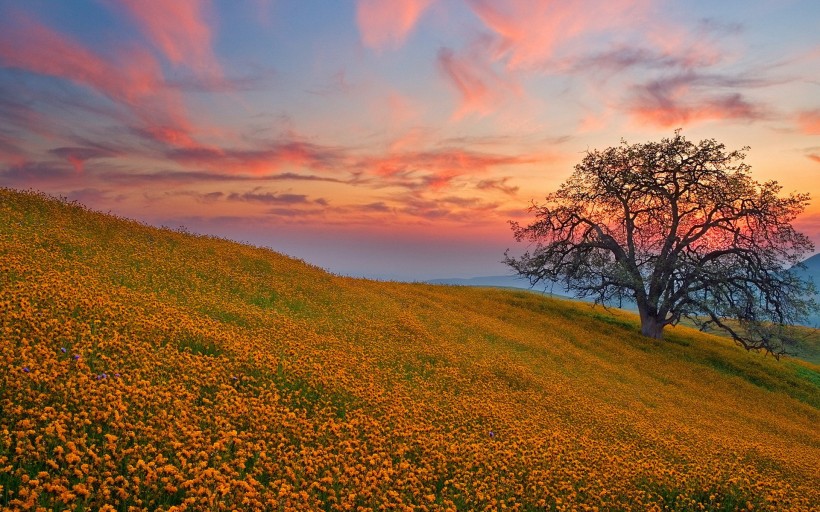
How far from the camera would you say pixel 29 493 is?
15.6ft

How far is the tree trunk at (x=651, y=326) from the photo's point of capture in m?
37.9

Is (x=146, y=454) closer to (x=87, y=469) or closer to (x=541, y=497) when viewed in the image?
(x=87, y=469)

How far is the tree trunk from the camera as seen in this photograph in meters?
37.9

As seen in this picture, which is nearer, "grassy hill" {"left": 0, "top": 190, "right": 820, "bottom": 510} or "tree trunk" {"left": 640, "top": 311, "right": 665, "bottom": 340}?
"grassy hill" {"left": 0, "top": 190, "right": 820, "bottom": 510}

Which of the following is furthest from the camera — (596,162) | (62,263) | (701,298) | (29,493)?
(596,162)

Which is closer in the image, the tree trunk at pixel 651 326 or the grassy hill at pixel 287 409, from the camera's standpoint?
the grassy hill at pixel 287 409

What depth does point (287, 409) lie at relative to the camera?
8.44 metres

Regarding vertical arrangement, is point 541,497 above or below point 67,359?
below

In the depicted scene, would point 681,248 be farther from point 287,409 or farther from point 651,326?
point 287,409

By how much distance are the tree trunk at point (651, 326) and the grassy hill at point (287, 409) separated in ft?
47.9

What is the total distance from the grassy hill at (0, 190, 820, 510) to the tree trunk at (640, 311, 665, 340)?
1459cm

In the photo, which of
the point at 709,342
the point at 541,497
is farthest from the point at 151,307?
the point at 709,342

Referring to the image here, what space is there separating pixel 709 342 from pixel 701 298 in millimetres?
8491

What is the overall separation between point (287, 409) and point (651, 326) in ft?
119
